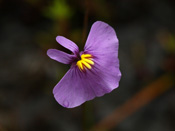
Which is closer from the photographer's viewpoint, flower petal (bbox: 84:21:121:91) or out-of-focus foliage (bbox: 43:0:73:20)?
flower petal (bbox: 84:21:121:91)

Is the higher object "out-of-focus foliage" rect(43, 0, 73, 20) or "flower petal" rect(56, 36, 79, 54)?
"flower petal" rect(56, 36, 79, 54)

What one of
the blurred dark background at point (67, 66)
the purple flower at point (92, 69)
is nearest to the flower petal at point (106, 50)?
the purple flower at point (92, 69)

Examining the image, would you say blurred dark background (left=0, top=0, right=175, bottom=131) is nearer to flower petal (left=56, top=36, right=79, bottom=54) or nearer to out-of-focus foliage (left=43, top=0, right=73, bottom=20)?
out-of-focus foliage (left=43, top=0, right=73, bottom=20)

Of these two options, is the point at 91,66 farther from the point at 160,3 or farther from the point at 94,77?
the point at 160,3

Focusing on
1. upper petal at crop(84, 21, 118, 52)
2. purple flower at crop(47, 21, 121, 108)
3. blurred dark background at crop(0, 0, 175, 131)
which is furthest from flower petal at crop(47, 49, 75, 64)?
blurred dark background at crop(0, 0, 175, 131)

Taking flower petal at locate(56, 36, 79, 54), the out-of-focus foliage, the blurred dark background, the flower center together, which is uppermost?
flower petal at locate(56, 36, 79, 54)

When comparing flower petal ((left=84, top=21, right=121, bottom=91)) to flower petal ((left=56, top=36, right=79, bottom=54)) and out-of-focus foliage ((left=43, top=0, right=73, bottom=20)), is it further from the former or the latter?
out-of-focus foliage ((left=43, top=0, right=73, bottom=20))

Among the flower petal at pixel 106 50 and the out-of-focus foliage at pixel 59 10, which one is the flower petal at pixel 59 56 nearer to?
the flower petal at pixel 106 50
